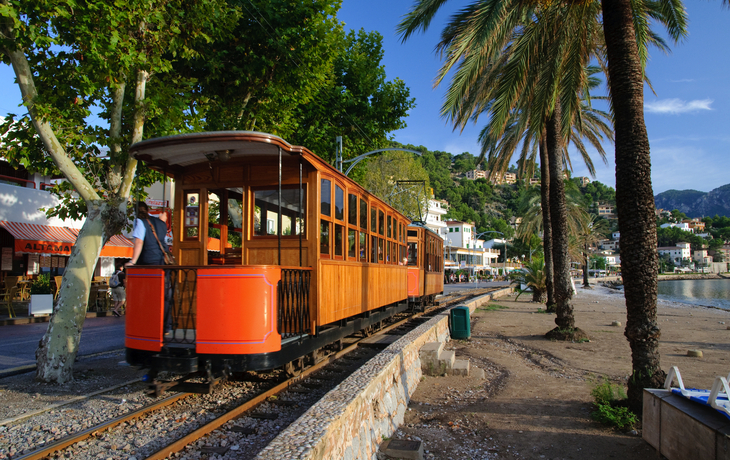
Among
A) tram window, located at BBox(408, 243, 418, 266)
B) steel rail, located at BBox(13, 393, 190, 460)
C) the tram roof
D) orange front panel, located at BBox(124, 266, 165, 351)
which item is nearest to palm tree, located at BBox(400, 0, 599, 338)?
the tram roof

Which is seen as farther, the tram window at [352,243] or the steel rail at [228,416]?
the tram window at [352,243]

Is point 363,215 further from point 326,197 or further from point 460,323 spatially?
point 460,323

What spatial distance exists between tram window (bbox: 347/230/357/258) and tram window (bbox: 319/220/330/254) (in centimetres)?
90

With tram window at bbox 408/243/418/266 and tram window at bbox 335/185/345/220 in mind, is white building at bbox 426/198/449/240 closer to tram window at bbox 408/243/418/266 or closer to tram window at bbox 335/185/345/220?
tram window at bbox 408/243/418/266

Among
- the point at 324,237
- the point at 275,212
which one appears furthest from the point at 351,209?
the point at 275,212

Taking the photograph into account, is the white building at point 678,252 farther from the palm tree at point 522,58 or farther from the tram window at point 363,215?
the tram window at point 363,215

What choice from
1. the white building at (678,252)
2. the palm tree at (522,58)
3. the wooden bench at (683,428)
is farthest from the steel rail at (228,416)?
the white building at (678,252)

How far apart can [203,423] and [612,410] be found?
14.6 ft

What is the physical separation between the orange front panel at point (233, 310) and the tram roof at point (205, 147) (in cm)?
156

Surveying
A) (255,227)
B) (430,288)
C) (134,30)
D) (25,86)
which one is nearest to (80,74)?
(25,86)

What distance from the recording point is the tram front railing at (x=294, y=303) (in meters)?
5.86

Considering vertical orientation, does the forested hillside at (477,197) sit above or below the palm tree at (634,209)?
above

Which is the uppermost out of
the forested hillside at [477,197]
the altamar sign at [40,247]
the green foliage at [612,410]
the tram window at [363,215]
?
the forested hillside at [477,197]

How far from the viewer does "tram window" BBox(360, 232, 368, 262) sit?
8.75 meters
